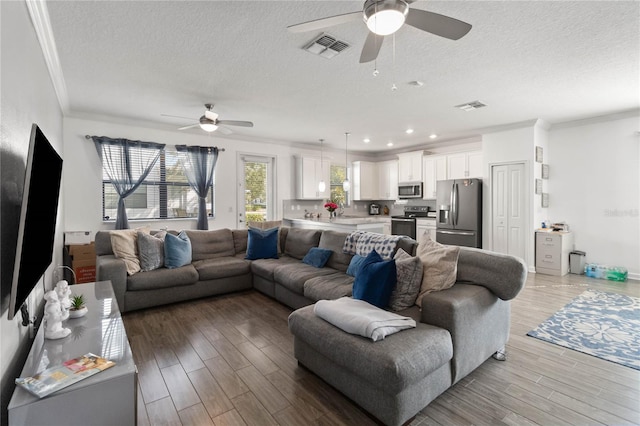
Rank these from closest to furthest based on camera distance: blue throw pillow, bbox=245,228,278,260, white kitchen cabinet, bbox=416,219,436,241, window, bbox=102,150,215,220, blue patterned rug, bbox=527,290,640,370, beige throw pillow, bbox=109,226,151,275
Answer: blue patterned rug, bbox=527,290,640,370
beige throw pillow, bbox=109,226,151,275
blue throw pillow, bbox=245,228,278,260
window, bbox=102,150,215,220
white kitchen cabinet, bbox=416,219,436,241

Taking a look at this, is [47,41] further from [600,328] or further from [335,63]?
[600,328]

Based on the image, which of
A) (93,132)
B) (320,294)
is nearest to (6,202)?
(320,294)

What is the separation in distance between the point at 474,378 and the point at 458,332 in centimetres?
52

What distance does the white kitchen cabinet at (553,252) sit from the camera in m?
5.35

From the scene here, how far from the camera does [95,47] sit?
2.81 meters

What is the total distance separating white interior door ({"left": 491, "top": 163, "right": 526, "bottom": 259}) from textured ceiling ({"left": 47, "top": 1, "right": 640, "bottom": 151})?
102 centimetres

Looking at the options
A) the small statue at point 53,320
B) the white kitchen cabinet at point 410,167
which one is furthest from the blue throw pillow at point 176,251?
the white kitchen cabinet at point 410,167

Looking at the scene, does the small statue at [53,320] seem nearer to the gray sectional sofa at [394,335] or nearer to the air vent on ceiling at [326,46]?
the gray sectional sofa at [394,335]

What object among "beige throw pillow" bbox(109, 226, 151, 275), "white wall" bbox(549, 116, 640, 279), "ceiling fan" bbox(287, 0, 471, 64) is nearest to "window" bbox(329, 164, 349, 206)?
"white wall" bbox(549, 116, 640, 279)

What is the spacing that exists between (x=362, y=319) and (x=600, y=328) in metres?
2.94

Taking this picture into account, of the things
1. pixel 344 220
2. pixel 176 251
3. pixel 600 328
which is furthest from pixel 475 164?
pixel 176 251

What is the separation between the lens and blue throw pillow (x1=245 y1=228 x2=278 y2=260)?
4.62m

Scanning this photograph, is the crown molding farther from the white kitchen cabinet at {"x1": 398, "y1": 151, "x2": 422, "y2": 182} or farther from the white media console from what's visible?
the white kitchen cabinet at {"x1": 398, "y1": 151, "x2": 422, "y2": 182}

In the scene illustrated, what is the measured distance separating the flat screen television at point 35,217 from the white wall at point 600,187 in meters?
7.25
